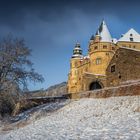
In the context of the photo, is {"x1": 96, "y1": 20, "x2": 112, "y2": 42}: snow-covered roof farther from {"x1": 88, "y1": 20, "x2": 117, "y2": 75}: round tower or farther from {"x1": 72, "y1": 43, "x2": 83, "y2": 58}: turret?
{"x1": 72, "y1": 43, "x2": 83, "y2": 58}: turret

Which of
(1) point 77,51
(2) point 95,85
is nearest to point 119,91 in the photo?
(2) point 95,85

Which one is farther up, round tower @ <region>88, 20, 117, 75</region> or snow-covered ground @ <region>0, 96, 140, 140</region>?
round tower @ <region>88, 20, 117, 75</region>

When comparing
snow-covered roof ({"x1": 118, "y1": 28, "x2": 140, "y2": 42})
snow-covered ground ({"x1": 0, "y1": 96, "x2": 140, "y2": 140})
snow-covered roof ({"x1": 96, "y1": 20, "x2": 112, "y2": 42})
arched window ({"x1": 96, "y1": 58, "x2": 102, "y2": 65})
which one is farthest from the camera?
snow-covered roof ({"x1": 118, "y1": 28, "x2": 140, "y2": 42})

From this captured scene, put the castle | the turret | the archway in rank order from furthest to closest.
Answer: the turret < the archway < the castle

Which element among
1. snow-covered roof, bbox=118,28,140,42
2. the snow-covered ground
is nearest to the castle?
snow-covered roof, bbox=118,28,140,42

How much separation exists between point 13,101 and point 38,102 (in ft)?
39.8

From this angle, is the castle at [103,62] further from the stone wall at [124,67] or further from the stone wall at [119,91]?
the stone wall at [119,91]

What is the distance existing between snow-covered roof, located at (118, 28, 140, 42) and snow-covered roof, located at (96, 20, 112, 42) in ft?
17.6

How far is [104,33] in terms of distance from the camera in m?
102

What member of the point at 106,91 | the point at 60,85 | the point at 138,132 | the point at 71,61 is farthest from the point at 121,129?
the point at 60,85

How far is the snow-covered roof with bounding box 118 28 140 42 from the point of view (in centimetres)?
10519

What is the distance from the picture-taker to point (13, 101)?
32.4 metres

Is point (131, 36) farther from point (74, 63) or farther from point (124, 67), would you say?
point (124, 67)

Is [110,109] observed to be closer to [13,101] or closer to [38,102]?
[13,101]
